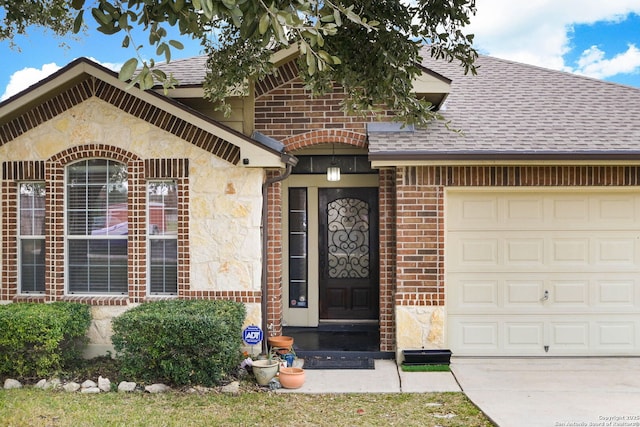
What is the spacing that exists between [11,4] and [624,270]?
30.2 feet

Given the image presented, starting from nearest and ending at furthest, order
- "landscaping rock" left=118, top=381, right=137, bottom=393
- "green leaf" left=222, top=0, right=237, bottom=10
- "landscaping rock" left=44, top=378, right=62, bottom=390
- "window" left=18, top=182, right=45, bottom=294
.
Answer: "green leaf" left=222, top=0, right=237, bottom=10, "landscaping rock" left=118, top=381, right=137, bottom=393, "landscaping rock" left=44, top=378, right=62, bottom=390, "window" left=18, top=182, right=45, bottom=294

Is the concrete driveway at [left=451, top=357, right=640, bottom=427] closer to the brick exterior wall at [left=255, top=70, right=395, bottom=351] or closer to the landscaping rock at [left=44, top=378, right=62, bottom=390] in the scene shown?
the brick exterior wall at [left=255, top=70, right=395, bottom=351]

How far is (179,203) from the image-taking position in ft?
27.4

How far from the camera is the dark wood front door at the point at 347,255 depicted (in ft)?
35.5

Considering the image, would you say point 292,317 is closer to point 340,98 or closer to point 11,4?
point 340,98

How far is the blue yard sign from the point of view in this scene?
26.1 feet

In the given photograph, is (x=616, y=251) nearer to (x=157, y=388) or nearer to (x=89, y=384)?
(x=157, y=388)

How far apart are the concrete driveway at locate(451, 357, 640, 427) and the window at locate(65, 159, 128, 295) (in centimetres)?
517

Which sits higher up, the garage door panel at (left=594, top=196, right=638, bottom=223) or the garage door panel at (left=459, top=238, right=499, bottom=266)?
the garage door panel at (left=594, top=196, right=638, bottom=223)

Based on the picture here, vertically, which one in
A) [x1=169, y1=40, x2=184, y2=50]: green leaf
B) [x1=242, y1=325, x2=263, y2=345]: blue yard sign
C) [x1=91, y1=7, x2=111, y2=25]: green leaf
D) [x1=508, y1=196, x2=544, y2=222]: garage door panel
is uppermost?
[x1=91, y1=7, x2=111, y2=25]: green leaf

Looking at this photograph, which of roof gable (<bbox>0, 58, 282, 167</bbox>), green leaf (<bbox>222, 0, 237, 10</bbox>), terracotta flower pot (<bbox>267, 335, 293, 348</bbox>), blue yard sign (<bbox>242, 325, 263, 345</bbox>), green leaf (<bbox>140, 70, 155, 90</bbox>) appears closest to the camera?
green leaf (<bbox>222, 0, 237, 10</bbox>)

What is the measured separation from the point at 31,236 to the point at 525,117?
7.97 metres

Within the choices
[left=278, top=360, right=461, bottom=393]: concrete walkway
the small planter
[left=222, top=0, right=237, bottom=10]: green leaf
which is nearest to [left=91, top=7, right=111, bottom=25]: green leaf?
[left=222, top=0, right=237, bottom=10]: green leaf

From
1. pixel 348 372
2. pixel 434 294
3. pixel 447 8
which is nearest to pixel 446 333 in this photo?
pixel 434 294
